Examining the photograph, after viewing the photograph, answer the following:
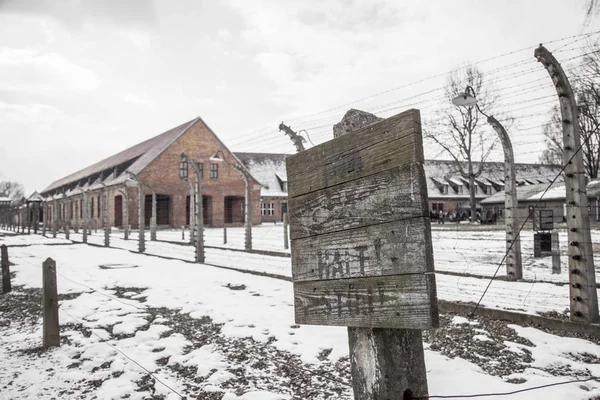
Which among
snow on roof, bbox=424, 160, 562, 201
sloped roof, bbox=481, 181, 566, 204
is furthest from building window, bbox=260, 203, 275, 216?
sloped roof, bbox=481, 181, 566, 204

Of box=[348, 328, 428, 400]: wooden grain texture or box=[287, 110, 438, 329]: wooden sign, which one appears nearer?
box=[287, 110, 438, 329]: wooden sign

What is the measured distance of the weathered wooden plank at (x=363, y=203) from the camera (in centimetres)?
139

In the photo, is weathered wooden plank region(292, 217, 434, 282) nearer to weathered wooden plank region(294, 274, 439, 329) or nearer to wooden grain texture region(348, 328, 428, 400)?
weathered wooden plank region(294, 274, 439, 329)

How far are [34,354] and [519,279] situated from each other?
738 cm

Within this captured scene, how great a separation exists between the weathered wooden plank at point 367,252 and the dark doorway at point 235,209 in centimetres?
3852

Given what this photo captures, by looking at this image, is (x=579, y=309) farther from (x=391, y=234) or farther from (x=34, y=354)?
(x=34, y=354)

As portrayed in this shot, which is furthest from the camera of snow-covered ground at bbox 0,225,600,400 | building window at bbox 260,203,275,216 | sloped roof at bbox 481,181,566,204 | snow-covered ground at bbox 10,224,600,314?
building window at bbox 260,203,275,216

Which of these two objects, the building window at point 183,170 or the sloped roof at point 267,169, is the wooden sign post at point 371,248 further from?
the sloped roof at point 267,169

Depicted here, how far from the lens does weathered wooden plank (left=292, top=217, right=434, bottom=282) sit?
1362mm

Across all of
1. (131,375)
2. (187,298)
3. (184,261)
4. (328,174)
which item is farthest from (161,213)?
(328,174)

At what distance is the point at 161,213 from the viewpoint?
36.2m

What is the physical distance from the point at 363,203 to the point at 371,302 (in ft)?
1.24

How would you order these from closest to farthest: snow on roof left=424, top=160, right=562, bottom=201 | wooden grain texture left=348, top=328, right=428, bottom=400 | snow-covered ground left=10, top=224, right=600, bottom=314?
wooden grain texture left=348, top=328, right=428, bottom=400 < snow-covered ground left=10, top=224, right=600, bottom=314 < snow on roof left=424, top=160, right=562, bottom=201

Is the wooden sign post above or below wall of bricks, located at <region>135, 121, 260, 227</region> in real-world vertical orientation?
below
